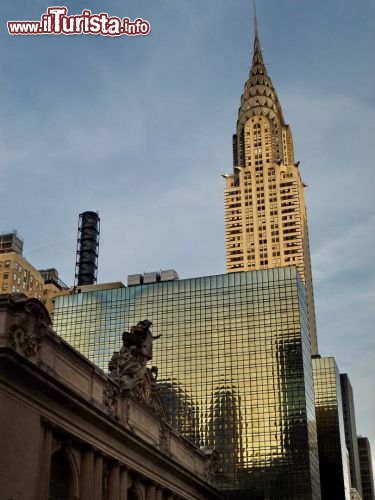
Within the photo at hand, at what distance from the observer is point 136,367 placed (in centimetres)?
6291

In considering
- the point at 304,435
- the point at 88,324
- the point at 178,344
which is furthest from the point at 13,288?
the point at 304,435

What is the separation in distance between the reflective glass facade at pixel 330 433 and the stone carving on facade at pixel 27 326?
4750 inches

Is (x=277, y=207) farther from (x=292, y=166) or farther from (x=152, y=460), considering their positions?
(x=152, y=460)

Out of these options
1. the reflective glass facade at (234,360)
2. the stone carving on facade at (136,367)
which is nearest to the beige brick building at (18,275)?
the reflective glass facade at (234,360)

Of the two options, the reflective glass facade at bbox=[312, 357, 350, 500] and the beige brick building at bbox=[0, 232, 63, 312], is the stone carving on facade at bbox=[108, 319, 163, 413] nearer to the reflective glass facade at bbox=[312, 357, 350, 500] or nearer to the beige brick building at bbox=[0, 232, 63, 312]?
the beige brick building at bbox=[0, 232, 63, 312]

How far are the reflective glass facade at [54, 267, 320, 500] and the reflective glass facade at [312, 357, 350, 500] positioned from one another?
40521 millimetres

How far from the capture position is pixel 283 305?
4811 inches

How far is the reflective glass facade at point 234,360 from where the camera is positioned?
371ft

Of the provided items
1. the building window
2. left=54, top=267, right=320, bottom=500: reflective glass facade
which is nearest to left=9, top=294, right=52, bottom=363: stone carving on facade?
the building window

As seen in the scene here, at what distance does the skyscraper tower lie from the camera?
176 m

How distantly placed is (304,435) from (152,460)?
179 ft

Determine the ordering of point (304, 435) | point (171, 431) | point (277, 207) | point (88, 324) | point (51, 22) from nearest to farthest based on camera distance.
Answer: point (51, 22), point (171, 431), point (304, 435), point (88, 324), point (277, 207)

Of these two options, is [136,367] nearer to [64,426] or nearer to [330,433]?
[64,426]

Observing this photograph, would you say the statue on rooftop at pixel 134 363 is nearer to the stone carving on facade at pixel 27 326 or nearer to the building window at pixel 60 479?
the building window at pixel 60 479
